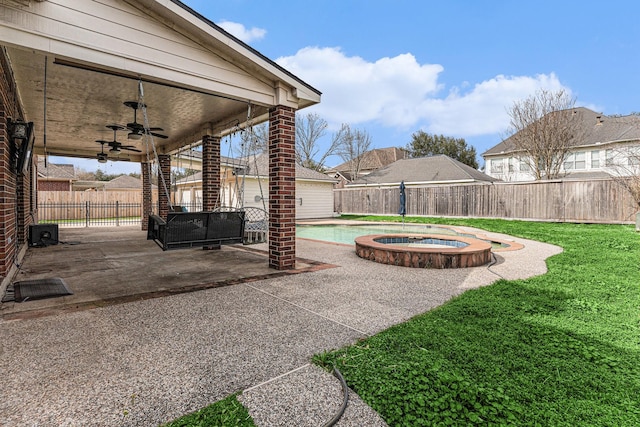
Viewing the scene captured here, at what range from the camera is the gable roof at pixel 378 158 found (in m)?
38.3

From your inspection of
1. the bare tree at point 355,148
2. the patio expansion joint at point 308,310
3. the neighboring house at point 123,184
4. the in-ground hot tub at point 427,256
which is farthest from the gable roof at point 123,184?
the patio expansion joint at point 308,310

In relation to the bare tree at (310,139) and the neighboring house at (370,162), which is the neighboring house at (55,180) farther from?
the neighboring house at (370,162)

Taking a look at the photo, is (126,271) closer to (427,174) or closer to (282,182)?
(282,182)

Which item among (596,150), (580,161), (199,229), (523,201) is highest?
(596,150)

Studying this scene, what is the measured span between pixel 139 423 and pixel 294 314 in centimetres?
182

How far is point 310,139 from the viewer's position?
35.1m

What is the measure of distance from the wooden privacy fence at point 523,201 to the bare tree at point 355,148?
16977mm

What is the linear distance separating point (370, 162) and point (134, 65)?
35.8 m

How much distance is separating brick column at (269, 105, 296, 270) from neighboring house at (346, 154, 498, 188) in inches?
720

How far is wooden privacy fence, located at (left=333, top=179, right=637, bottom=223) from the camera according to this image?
13.3 meters

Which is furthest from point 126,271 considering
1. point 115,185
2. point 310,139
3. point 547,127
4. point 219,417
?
point 115,185

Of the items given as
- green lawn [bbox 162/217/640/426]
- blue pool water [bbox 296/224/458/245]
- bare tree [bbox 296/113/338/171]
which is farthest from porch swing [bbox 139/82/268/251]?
bare tree [bbox 296/113/338/171]

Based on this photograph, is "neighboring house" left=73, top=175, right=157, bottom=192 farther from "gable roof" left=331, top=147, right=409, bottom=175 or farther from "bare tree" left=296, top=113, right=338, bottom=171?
"gable roof" left=331, top=147, right=409, bottom=175

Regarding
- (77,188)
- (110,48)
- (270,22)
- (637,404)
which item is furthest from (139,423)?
(77,188)
